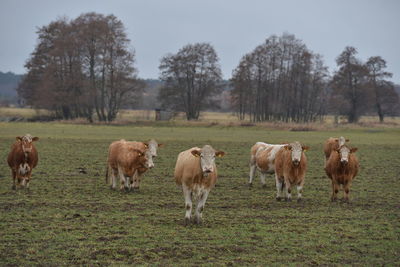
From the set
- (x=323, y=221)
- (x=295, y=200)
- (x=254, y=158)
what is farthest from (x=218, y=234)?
(x=254, y=158)

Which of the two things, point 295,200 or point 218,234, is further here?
point 295,200

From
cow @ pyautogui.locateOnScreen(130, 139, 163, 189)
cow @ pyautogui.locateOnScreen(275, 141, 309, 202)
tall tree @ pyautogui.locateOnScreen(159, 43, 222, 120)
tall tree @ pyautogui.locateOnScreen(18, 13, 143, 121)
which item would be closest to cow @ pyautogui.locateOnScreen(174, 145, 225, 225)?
cow @ pyautogui.locateOnScreen(275, 141, 309, 202)

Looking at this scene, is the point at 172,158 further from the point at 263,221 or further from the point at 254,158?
the point at 263,221

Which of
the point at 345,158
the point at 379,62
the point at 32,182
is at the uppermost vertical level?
the point at 379,62

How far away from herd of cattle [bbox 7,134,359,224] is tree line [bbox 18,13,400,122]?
52234 millimetres

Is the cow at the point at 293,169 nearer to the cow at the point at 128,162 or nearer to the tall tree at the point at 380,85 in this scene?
the cow at the point at 128,162

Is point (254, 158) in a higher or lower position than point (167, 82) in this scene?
lower

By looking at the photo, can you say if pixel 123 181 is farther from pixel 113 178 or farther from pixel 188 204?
pixel 188 204

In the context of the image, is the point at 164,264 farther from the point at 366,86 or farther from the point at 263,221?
the point at 366,86

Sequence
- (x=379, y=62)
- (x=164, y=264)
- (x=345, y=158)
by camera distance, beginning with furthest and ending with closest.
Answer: (x=379, y=62), (x=345, y=158), (x=164, y=264)

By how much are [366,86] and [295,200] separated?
69.6 meters

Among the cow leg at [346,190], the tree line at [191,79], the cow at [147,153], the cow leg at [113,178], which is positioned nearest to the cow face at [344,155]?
the cow leg at [346,190]

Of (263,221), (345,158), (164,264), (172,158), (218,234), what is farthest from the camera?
(172,158)

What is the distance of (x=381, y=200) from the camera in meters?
16.9
